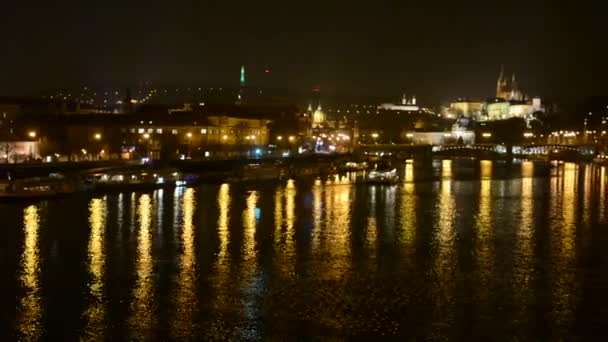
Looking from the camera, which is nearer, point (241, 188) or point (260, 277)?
point (260, 277)

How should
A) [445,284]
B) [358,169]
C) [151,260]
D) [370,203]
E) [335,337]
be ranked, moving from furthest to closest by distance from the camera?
[358,169] → [370,203] → [151,260] → [445,284] → [335,337]

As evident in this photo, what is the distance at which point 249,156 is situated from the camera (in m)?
22.3

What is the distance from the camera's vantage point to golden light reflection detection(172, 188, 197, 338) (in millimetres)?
5207

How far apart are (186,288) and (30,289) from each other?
3.88 feet

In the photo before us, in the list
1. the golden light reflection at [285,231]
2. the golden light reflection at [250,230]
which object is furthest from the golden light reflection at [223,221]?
the golden light reflection at [285,231]

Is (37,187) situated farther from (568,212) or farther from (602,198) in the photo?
(602,198)

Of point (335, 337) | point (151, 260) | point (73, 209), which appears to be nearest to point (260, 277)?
point (151, 260)

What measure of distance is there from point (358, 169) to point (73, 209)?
1197cm

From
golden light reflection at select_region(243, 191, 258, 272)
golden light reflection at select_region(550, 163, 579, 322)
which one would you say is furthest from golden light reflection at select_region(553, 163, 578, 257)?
golden light reflection at select_region(243, 191, 258, 272)

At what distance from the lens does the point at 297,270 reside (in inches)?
273

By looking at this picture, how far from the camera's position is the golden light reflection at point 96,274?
5.22 meters

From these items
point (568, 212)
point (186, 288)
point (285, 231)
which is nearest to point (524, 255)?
point (285, 231)

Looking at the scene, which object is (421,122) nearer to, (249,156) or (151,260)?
(249,156)

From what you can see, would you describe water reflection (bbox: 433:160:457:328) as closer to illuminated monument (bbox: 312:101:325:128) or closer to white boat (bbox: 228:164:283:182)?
white boat (bbox: 228:164:283:182)
